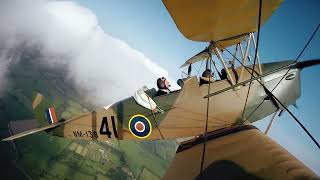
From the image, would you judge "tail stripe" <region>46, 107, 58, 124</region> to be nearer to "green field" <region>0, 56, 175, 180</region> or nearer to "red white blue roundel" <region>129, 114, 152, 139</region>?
"red white blue roundel" <region>129, 114, 152, 139</region>

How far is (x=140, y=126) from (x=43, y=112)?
14.2 feet

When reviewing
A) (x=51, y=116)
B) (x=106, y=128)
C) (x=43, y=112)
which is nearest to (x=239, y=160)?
(x=106, y=128)

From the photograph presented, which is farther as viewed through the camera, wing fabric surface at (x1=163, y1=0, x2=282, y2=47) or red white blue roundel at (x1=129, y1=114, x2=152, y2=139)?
red white blue roundel at (x1=129, y1=114, x2=152, y2=139)

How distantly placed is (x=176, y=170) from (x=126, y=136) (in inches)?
101

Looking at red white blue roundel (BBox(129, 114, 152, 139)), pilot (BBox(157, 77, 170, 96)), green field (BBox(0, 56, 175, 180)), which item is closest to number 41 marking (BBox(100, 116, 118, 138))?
red white blue roundel (BBox(129, 114, 152, 139))

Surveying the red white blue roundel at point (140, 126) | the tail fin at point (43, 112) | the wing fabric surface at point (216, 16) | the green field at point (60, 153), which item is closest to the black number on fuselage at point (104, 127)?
the red white blue roundel at point (140, 126)

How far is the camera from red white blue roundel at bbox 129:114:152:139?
6461 mm

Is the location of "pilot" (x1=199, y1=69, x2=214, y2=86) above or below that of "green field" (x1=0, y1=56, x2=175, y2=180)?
above

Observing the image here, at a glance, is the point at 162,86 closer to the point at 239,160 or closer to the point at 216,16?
the point at 216,16

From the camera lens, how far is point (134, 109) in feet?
21.4

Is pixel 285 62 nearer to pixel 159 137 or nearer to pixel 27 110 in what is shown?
pixel 159 137

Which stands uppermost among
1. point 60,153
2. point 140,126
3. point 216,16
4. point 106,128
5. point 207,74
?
point 216,16

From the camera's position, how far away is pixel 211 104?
19.9ft

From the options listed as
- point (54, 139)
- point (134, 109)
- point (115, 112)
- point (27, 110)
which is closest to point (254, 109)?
point (134, 109)
